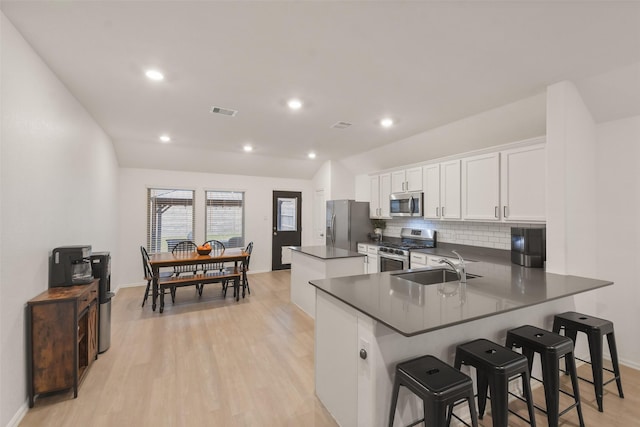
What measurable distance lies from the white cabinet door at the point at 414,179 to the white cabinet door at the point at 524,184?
1348mm

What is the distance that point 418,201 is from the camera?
15.3ft

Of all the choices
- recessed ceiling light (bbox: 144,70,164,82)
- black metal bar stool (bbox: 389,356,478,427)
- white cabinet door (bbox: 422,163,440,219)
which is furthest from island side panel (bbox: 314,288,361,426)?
white cabinet door (bbox: 422,163,440,219)

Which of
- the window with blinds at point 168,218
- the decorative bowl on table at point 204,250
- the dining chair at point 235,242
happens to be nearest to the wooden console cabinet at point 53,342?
the decorative bowl on table at point 204,250

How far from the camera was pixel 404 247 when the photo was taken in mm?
4664

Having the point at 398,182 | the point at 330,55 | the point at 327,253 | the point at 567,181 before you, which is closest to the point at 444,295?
the point at 567,181

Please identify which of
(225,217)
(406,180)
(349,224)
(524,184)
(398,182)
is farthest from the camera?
(225,217)

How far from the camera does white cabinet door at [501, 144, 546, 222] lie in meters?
3.11

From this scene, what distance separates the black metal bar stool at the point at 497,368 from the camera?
157 cm

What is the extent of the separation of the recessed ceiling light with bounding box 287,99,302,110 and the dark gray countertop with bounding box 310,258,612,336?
193 centimetres

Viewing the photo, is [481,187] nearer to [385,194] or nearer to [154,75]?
[385,194]

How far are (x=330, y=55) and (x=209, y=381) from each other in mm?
2863

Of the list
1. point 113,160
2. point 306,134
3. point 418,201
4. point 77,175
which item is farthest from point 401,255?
point 113,160

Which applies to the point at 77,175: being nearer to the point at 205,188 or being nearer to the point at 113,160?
the point at 113,160

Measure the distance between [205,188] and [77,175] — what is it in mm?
3275
